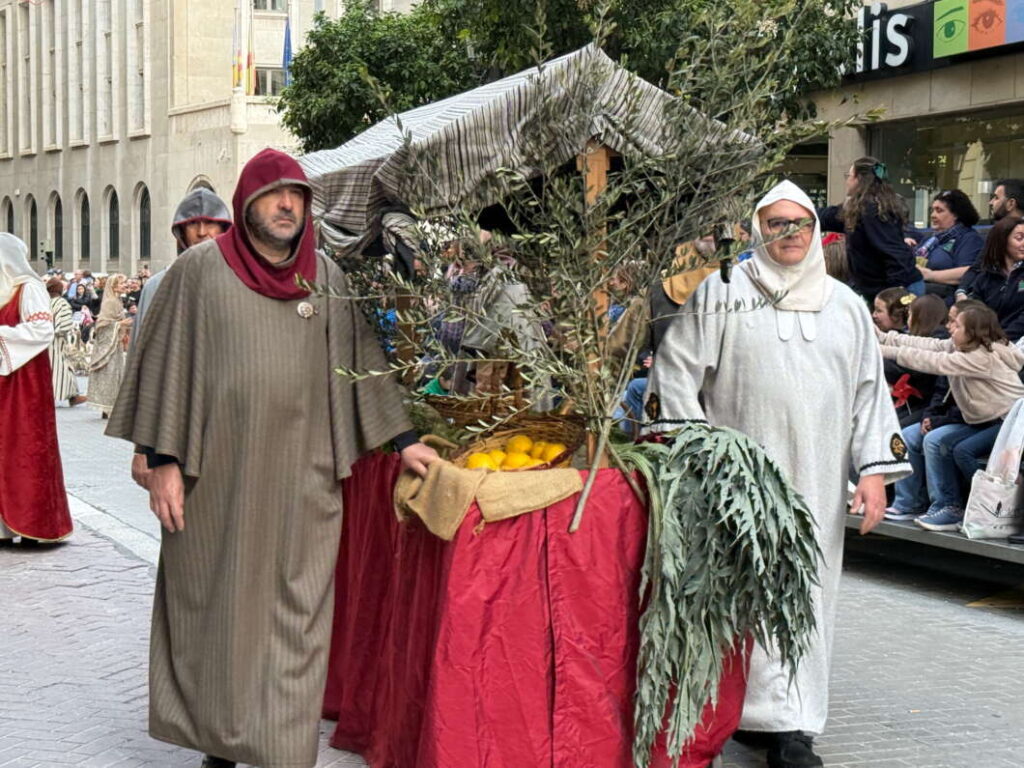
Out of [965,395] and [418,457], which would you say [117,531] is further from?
[418,457]

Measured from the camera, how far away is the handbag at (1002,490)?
27.8 feet

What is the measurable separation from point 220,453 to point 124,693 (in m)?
1.96

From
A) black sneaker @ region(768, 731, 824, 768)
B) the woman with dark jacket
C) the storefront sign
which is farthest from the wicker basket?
the storefront sign

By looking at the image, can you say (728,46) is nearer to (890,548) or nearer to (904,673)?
(904,673)

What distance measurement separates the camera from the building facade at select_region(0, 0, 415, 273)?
173 feet

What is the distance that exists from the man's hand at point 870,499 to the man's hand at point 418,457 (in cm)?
149

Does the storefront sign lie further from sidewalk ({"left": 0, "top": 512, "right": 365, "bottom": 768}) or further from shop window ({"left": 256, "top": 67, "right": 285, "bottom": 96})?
shop window ({"left": 256, "top": 67, "right": 285, "bottom": 96})

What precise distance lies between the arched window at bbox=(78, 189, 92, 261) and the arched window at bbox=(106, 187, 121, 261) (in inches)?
112

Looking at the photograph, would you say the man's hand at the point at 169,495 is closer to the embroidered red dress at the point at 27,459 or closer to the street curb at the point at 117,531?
the street curb at the point at 117,531

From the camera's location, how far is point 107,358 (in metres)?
21.0

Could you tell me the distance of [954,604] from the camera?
8.69 meters

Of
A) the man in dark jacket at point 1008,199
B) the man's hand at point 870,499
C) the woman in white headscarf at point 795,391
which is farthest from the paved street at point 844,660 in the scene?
the man in dark jacket at point 1008,199

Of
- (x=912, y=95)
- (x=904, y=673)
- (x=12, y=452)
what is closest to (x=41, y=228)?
(x=912, y=95)

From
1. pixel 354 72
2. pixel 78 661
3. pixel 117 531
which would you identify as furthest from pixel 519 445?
pixel 354 72
